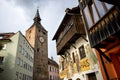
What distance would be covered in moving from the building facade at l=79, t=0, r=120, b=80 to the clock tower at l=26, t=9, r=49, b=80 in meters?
36.0

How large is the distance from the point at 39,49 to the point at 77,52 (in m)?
34.2

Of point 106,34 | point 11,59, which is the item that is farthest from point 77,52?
point 11,59

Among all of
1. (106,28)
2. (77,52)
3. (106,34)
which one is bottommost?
(106,34)

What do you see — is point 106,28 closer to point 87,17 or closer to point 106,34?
point 106,34

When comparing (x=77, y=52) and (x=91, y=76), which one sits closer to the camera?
(x=91, y=76)

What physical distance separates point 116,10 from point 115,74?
14.8 ft

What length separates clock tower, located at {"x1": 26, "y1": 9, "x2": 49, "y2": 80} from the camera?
148 feet

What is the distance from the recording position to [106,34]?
27.4ft

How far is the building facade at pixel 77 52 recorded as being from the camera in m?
12.7

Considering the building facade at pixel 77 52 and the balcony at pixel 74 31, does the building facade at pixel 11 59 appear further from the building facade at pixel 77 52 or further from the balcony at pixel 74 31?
the balcony at pixel 74 31

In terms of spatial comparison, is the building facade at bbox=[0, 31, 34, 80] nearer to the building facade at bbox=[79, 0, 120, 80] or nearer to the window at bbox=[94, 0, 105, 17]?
the building facade at bbox=[79, 0, 120, 80]

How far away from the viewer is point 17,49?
2952 cm

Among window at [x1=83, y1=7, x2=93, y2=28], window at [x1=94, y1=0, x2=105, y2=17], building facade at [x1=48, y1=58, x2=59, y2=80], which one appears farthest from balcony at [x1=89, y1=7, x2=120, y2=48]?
building facade at [x1=48, y1=58, x2=59, y2=80]

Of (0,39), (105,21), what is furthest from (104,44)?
(0,39)
